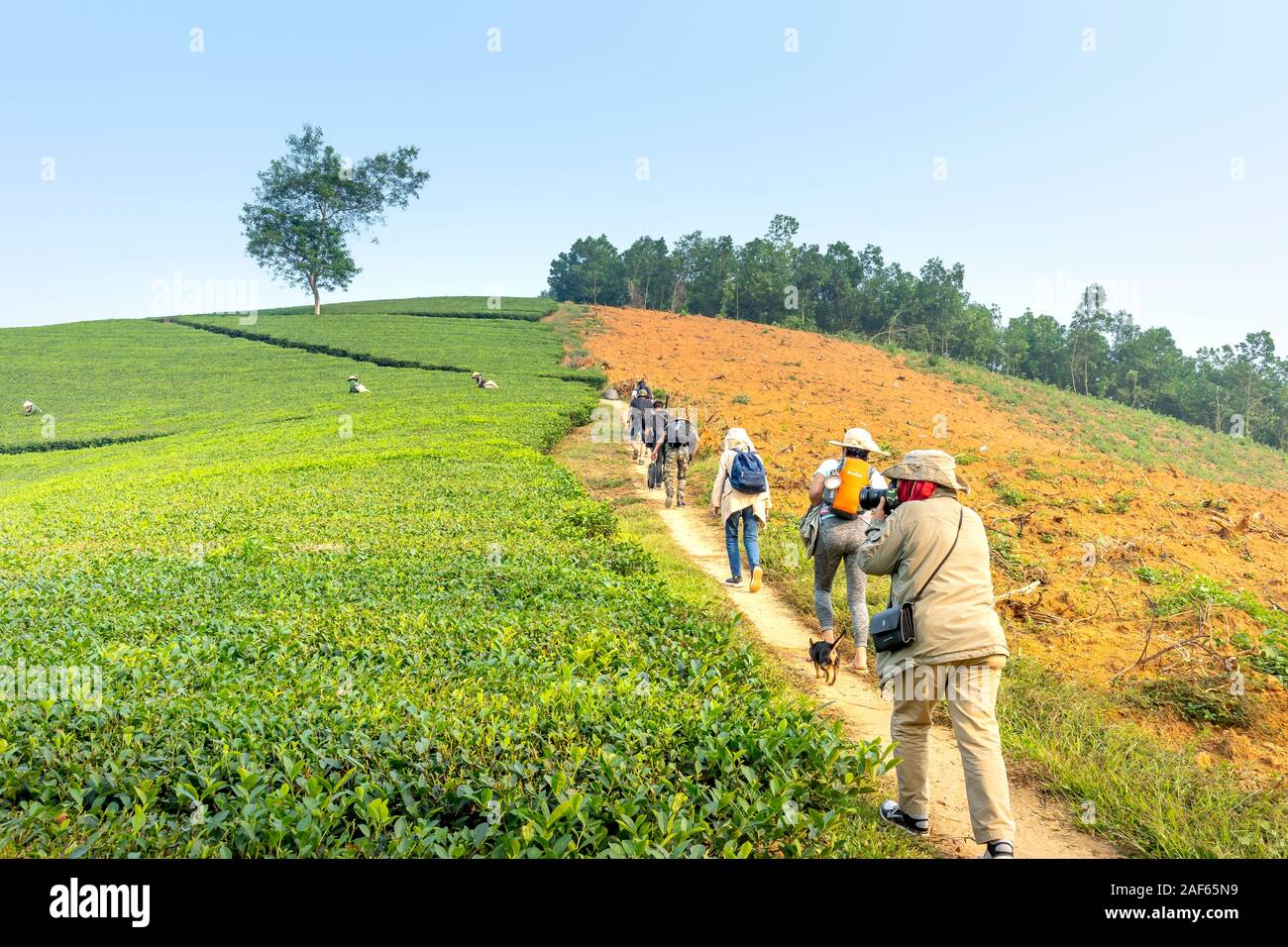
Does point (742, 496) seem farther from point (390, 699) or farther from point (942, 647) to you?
point (390, 699)

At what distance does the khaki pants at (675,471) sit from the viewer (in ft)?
50.9

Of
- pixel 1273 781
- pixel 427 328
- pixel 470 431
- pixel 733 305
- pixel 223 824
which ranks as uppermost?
pixel 733 305

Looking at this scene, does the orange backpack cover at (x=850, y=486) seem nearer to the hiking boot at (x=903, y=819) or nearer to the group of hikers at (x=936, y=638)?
the group of hikers at (x=936, y=638)

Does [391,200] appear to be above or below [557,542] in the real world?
above

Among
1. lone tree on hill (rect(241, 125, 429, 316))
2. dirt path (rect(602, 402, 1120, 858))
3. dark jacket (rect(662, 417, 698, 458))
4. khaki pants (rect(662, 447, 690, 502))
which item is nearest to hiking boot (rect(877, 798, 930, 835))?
dirt path (rect(602, 402, 1120, 858))

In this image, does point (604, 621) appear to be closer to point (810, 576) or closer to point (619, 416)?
point (810, 576)

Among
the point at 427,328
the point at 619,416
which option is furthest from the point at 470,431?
the point at 427,328

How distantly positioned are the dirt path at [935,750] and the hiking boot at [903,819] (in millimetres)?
117

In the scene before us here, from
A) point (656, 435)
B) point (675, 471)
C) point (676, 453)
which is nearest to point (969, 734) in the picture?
point (676, 453)

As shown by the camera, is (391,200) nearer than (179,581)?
No

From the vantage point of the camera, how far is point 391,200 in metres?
70.6

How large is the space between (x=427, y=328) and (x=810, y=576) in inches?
2155

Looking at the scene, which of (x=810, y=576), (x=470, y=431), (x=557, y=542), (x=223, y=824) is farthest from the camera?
(x=470, y=431)

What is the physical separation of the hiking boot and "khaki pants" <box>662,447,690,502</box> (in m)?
10.9
